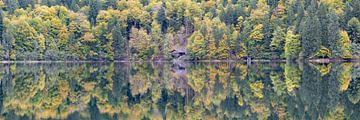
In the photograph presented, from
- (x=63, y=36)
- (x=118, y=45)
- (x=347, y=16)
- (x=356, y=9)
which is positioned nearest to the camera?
(x=356, y=9)

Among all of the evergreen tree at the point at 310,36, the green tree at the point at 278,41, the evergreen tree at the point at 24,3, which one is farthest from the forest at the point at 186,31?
the evergreen tree at the point at 24,3

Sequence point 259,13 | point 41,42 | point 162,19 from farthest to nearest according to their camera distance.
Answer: point 162,19 < point 259,13 < point 41,42

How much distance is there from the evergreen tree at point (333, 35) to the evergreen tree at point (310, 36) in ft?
5.05

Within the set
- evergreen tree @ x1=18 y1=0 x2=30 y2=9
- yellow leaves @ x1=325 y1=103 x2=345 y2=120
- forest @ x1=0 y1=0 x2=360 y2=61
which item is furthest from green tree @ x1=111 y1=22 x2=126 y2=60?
yellow leaves @ x1=325 y1=103 x2=345 y2=120

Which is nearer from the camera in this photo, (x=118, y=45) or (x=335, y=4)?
(x=335, y=4)

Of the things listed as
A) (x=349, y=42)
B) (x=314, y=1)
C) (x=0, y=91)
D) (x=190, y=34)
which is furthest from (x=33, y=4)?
(x=0, y=91)

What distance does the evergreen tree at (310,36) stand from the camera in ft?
284

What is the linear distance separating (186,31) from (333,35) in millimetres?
37599

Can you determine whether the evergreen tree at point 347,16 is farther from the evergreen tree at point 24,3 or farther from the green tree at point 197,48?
the evergreen tree at point 24,3

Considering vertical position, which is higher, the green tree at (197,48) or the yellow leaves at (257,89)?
the yellow leaves at (257,89)

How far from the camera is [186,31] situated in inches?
4577

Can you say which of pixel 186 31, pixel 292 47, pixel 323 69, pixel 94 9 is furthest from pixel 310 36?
pixel 94 9

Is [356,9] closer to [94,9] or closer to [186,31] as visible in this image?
[186,31]

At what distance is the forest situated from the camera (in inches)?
3487
